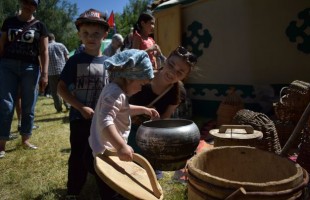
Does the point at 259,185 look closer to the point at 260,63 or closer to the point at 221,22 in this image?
the point at 260,63

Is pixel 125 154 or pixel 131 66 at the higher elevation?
pixel 131 66

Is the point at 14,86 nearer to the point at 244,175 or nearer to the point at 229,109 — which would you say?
the point at 244,175

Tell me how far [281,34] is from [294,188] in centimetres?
527

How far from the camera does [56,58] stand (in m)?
7.78

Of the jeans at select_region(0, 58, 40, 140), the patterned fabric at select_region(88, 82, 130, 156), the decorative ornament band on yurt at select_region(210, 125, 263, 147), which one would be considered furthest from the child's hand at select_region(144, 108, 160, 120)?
the jeans at select_region(0, 58, 40, 140)

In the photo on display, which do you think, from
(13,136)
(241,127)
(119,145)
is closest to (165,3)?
(13,136)

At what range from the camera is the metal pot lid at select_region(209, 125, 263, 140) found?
A: 282 cm

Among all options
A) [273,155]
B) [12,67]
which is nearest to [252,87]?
[12,67]

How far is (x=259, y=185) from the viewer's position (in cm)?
119

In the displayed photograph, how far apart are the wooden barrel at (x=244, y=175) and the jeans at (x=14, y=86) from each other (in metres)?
3.07

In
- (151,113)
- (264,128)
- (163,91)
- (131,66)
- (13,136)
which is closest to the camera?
(131,66)

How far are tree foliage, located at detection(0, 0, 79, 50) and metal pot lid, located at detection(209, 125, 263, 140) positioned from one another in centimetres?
3528

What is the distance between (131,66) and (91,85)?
70cm

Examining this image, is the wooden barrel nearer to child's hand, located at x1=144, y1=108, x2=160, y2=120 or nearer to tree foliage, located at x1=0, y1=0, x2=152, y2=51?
child's hand, located at x1=144, y1=108, x2=160, y2=120
